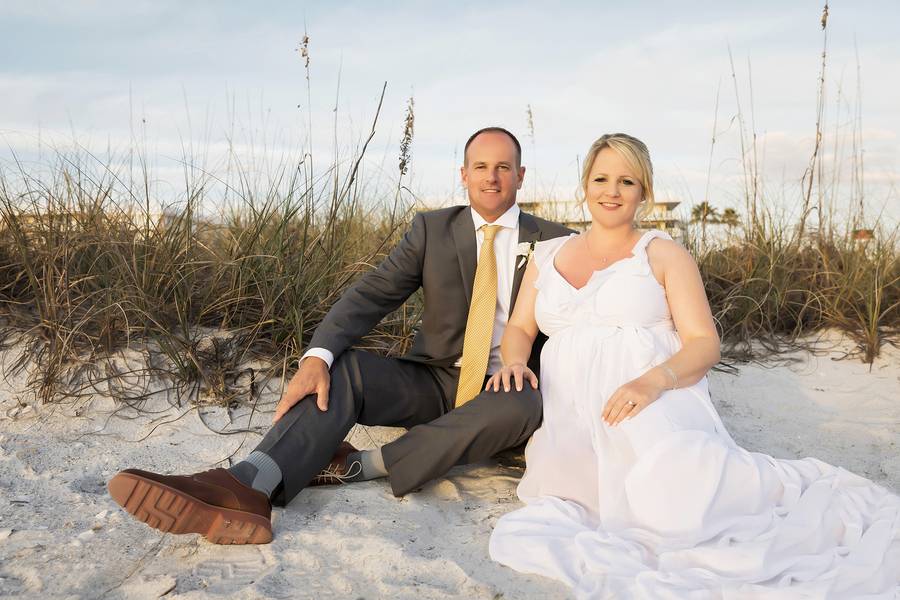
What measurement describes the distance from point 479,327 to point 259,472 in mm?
1169

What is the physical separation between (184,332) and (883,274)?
446 cm

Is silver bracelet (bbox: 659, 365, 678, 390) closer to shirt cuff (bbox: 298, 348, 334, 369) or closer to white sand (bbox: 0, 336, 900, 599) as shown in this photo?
white sand (bbox: 0, 336, 900, 599)

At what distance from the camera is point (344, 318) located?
10.6ft

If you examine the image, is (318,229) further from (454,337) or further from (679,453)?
(679,453)

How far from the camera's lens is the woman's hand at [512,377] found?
9.57 feet

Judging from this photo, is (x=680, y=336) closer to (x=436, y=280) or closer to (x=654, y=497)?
(x=654, y=497)

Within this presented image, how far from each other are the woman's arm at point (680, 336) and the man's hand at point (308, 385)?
3.56 feet

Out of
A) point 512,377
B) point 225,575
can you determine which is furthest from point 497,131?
point 225,575

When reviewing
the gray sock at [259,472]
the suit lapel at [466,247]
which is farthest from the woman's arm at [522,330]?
the gray sock at [259,472]

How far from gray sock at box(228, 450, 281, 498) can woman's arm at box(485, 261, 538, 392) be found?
94cm

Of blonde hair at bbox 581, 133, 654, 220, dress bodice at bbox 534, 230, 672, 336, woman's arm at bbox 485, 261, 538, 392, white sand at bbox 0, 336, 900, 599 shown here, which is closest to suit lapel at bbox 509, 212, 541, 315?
woman's arm at bbox 485, 261, 538, 392

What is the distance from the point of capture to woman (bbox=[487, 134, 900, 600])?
2.21 m

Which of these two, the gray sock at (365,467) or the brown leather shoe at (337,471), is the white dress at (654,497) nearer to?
the gray sock at (365,467)

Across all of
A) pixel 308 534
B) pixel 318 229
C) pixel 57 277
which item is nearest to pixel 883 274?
pixel 318 229
